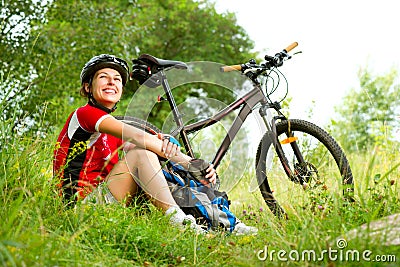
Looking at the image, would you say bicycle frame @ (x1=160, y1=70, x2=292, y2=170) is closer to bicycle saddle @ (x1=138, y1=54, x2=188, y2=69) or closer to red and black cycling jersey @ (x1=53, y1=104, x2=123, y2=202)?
bicycle saddle @ (x1=138, y1=54, x2=188, y2=69)

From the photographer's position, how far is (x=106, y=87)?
3.32m

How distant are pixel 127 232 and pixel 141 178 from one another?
2.24 feet

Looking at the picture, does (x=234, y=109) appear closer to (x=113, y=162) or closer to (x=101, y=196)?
(x=113, y=162)

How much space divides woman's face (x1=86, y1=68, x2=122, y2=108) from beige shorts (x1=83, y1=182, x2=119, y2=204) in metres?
0.58

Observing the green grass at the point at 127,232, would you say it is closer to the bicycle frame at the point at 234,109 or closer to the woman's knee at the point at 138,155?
the woman's knee at the point at 138,155

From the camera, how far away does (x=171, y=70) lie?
3.72 m

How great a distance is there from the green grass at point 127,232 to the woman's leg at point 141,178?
0.36ft

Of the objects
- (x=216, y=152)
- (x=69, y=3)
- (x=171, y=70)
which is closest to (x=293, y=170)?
(x=216, y=152)

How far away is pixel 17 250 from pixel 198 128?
1.95 metres

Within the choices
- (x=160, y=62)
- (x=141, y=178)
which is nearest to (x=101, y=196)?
(x=141, y=178)

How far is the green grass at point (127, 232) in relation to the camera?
189cm

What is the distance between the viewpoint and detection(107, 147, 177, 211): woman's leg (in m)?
3.06

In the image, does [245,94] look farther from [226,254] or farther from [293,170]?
[226,254]

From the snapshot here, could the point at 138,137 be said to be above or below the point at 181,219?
above
